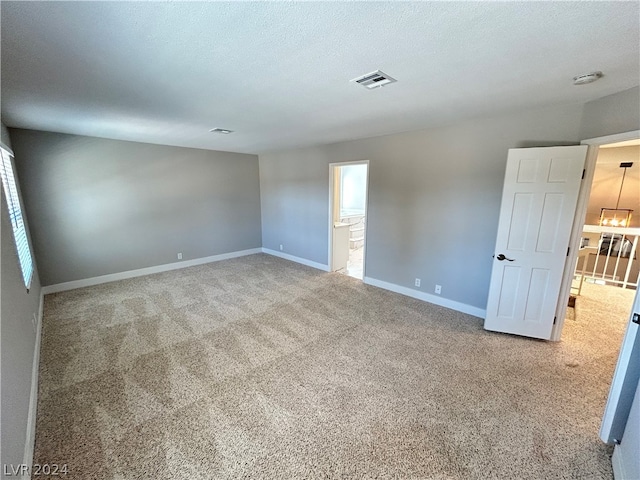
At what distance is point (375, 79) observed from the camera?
187cm

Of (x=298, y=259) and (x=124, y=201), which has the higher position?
(x=124, y=201)

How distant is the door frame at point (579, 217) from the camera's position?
2.29 meters

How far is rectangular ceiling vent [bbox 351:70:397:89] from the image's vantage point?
179 cm

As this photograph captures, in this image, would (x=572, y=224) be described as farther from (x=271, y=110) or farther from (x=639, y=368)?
(x=271, y=110)

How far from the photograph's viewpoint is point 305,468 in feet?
4.92

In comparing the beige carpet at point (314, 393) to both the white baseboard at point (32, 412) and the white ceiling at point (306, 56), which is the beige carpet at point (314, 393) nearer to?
the white baseboard at point (32, 412)

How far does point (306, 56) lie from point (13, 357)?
8.49 feet

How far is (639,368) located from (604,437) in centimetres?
50

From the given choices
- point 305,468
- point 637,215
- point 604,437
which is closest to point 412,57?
point 305,468

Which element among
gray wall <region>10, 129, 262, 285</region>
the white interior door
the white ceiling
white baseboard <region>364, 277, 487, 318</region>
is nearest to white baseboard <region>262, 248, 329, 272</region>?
gray wall <region>10, 129, 262, 285</region>

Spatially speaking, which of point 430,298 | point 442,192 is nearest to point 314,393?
point 430,298

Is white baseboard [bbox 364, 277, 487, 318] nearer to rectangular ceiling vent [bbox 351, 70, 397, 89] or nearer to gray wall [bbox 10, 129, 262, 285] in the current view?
rectangular ceiling vent [bbox 351, 70, 397, 89]

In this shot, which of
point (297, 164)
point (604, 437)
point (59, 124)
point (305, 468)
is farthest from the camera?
point (297, 164)

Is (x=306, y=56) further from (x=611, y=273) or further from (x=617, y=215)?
(x=611, y=273)
